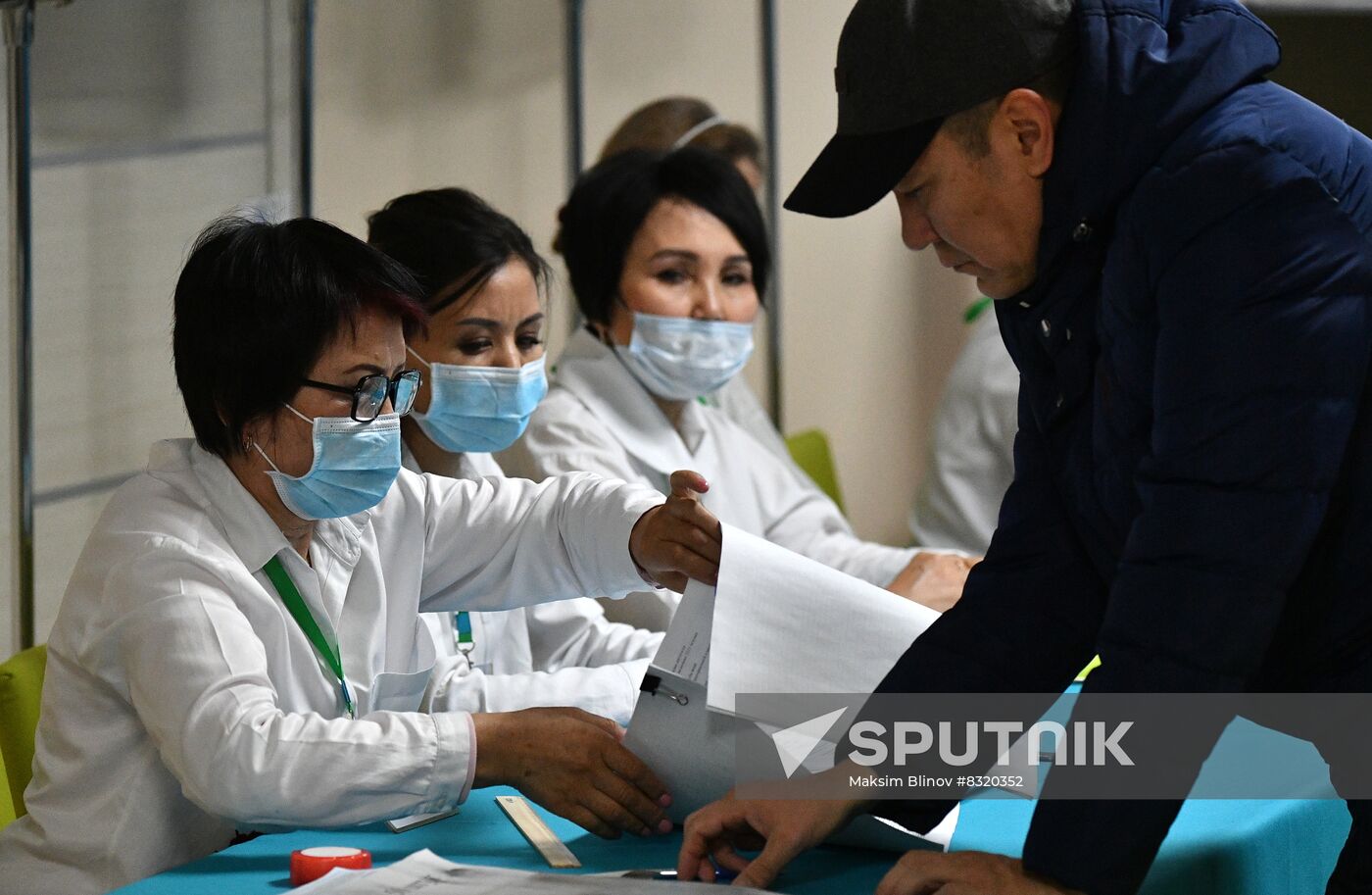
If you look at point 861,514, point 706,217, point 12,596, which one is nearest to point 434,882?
point 12,596

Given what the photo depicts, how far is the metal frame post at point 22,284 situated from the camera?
2127 millimetres

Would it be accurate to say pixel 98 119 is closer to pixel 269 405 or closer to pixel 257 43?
pixel 257 43

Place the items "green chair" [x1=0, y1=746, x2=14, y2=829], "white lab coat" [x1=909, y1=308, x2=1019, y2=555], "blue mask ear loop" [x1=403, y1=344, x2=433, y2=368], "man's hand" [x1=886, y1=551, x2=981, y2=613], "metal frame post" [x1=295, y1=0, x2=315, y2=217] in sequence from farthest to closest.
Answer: "white lab coat" [x1=909, y1=308, x2=1019, y2=555]
"metal frame post" [x1=295, y1=0, x2=315, y2=217]
"man's hand" [x1=886, y1=551, x2=981, y2=613]
"blue mask ear loop" [x1=403, y1=344, x2=433, y2=368]
"green chair" [x1=0, y1=746, x2=14, y2=829]

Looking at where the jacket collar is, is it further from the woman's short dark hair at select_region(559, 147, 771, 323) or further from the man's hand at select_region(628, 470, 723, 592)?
the woman's short dark hair at select_region(559, 147, 771, 323)

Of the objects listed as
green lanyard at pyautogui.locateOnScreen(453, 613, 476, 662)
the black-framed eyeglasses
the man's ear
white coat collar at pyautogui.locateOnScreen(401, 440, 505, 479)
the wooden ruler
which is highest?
the man's ear

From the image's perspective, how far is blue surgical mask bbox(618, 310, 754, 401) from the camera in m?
2.65

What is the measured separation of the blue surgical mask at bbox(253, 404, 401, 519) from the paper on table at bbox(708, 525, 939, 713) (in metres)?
0.38

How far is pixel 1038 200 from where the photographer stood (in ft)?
3.66

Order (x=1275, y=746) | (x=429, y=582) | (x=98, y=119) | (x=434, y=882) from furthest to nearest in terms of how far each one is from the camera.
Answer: (x=98, y=119)
(x=429, y=582)
(x=1275, y=746)
(x=434, y=882)

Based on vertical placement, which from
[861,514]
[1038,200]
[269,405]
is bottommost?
[861,514]

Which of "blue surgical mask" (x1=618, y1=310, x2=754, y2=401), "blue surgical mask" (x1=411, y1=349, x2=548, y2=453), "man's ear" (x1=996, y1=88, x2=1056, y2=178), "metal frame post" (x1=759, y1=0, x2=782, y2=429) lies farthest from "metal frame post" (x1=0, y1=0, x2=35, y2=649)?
"metal frame post" (x1=759, y1=0, x2=782, y2=429)

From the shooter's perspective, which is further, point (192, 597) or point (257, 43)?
point (257, 43)

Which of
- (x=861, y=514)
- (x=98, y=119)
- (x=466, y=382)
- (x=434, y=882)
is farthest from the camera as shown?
(x=861, y=514)

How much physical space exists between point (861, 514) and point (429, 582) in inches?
120
